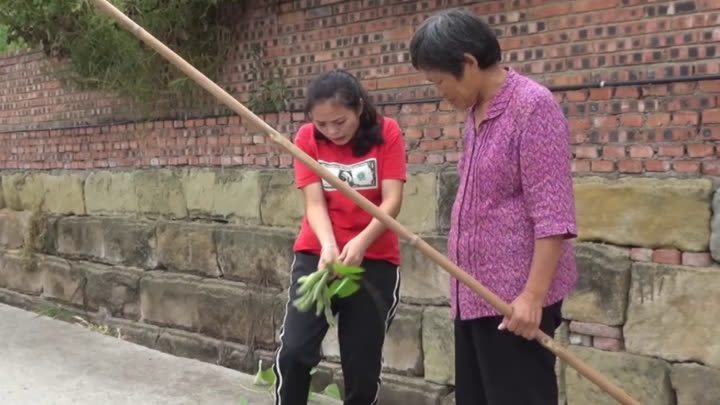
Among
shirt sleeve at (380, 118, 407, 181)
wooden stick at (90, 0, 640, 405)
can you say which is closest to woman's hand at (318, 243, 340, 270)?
shirt sleeve at (380, 118, 407, 181)

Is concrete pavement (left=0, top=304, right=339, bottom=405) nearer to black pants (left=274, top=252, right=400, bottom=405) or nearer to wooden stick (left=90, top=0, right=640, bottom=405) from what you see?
black pants (left=274, top=252, right=400, bottom=405)

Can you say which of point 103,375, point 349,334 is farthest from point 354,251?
point 103,375

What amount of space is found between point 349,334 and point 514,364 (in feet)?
3.42

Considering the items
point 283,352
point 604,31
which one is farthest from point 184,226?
point 604,31

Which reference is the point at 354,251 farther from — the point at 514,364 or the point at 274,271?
the point at 274,271

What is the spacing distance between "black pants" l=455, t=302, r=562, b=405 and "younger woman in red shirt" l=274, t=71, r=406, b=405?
2.54 feet

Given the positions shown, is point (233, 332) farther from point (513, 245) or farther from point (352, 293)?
point (513, 245)

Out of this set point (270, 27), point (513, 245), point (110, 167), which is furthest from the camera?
point (110, 167)

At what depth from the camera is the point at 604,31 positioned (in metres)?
3.67

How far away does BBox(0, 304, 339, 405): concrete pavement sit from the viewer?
4.86 m

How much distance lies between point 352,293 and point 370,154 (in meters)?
0.58

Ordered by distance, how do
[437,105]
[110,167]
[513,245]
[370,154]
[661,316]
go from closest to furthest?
[513,245] → [370,154] → [661,316] → [437,105] → [110,167]

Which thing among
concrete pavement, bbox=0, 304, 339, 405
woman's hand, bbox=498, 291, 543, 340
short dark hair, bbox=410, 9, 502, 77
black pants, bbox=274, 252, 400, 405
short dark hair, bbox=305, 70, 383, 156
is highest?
short dark hair, bbox=410, 9, 502, 77

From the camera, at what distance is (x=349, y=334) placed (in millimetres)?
3369
